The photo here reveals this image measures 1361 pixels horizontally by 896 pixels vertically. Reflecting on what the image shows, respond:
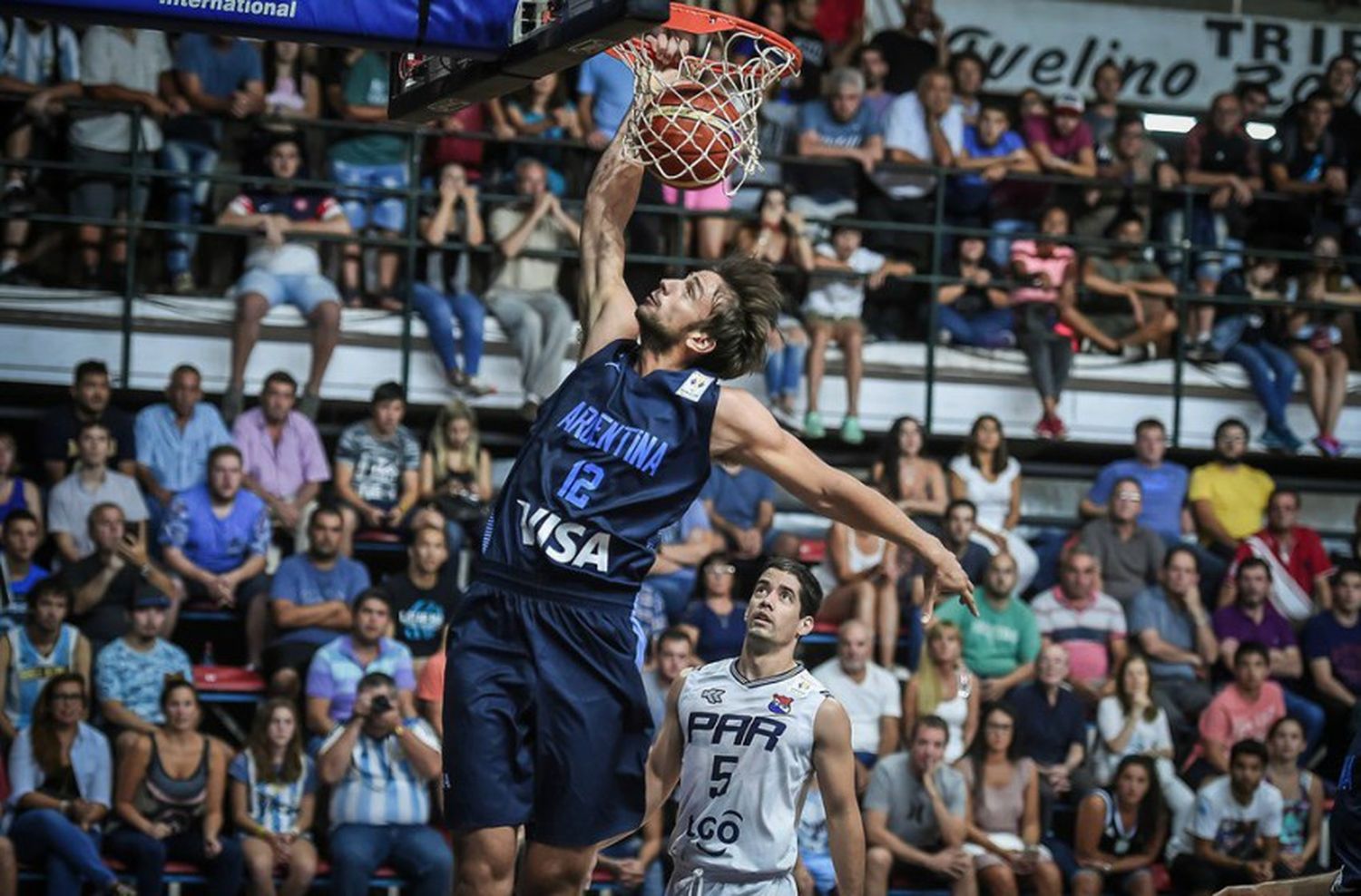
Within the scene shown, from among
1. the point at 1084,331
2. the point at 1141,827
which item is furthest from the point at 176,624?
the point at 1084,331

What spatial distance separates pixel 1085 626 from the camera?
12.1 metres

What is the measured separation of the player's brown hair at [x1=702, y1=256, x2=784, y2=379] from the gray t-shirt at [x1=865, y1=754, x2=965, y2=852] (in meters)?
5.24

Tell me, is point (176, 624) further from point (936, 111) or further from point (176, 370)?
point (936, 111)

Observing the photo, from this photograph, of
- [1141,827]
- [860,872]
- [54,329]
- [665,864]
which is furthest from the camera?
[54,329]

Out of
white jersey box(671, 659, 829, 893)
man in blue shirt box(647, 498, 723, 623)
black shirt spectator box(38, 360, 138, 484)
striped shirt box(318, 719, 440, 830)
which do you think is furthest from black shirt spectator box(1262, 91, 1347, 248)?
white jersey box(671, 659, 829, 893)

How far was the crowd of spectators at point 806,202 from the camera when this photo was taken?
12578mm

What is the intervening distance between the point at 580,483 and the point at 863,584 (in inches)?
251

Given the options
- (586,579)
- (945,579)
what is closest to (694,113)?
(586,579)

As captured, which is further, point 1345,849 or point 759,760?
point 759,760

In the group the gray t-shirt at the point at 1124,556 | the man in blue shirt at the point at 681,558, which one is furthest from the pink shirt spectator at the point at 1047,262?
the man in blue shirt at the point at 681,558

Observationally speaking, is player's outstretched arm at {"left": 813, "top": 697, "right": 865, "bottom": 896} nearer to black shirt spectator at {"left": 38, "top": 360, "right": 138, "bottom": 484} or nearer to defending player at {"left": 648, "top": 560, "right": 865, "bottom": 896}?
defending player at {"left": 648, "top": 560, "right": 865, "bottom": 896}

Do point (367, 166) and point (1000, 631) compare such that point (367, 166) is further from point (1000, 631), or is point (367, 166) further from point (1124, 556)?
point (1124, 556)

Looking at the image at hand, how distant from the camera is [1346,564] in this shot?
41.6 feet

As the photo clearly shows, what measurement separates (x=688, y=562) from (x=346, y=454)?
212 centimetres
